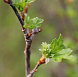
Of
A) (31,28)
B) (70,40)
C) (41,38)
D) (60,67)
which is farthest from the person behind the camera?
(41,38)

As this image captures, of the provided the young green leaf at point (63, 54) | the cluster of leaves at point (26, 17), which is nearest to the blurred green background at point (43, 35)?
the young green leaf at point (63, 54)

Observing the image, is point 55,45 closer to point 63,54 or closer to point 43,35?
point 63,54

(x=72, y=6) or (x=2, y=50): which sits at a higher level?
(x=72, y=6)

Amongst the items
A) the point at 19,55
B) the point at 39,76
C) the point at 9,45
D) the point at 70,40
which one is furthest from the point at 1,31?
the point at 70,40

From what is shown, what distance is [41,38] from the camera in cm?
395

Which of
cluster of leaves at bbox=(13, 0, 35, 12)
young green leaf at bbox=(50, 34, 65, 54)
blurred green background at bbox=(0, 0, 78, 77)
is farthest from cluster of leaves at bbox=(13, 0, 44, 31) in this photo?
blurred green background at bbox=(0, 0, 78, 77)

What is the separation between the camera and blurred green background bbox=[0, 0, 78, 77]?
2.72 metres

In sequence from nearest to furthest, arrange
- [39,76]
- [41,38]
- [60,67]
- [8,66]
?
1. [60,67]
2. [39,76]
3. [41,38]
4. [8,66]

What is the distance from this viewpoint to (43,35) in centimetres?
374

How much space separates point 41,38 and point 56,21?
0.84 metres

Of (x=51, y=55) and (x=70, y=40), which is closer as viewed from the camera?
(x=51, y=55)

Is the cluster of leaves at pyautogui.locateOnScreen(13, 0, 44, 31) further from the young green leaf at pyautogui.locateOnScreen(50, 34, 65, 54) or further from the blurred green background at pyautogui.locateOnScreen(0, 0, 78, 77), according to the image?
the blurred green background at pyautogui.locateOnScreen(0, 0, 78, 77)

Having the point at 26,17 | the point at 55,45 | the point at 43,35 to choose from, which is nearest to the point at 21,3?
the point at 26,17

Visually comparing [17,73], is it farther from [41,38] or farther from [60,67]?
[60,67]
